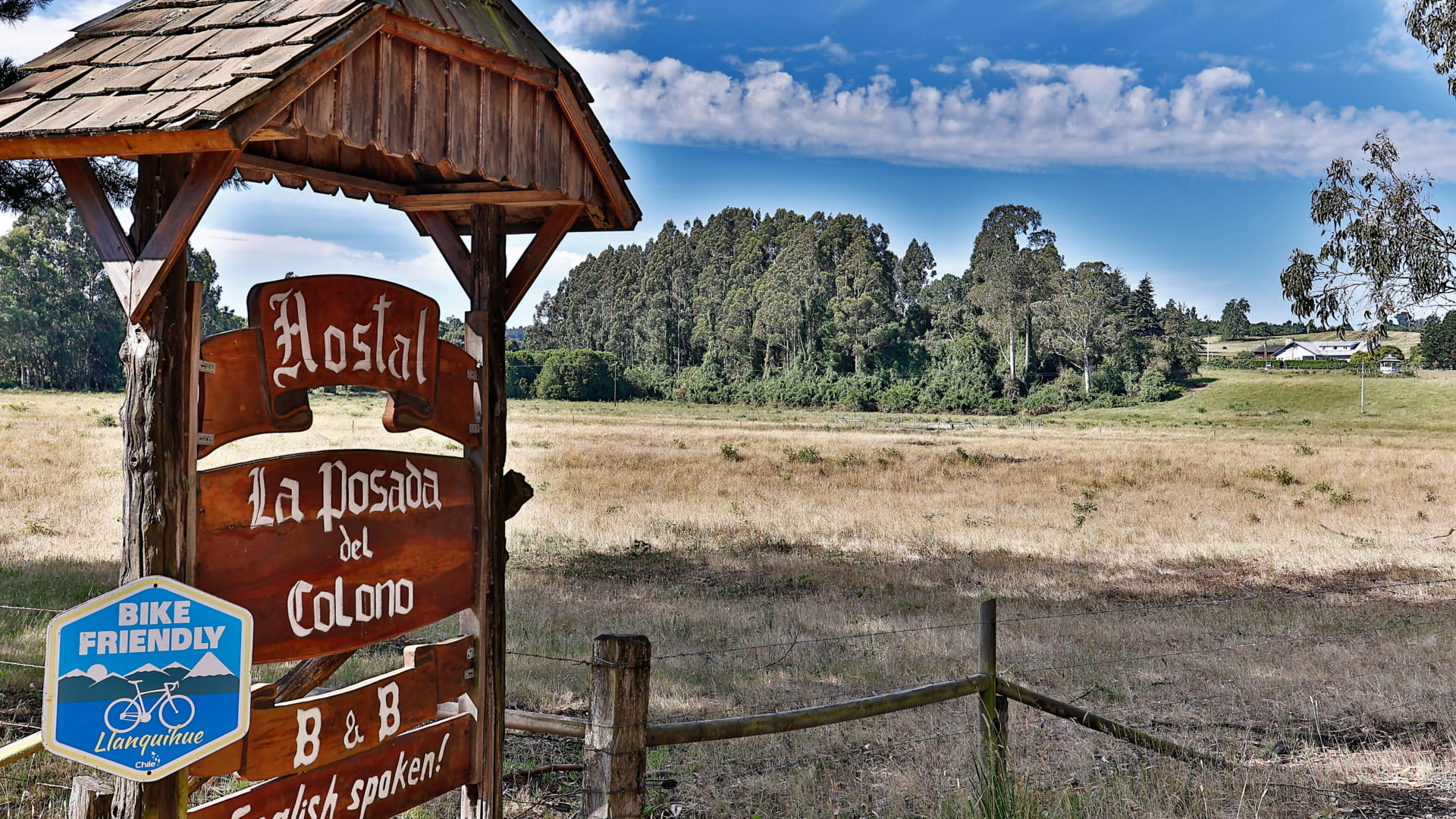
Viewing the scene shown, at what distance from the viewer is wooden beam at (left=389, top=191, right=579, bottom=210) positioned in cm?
366

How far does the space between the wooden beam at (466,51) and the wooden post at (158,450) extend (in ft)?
3.07

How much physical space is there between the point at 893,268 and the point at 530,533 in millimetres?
87996

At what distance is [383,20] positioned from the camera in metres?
2.79

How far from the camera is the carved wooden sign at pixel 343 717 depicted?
2713 mm

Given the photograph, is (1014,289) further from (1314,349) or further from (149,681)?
(149,681)


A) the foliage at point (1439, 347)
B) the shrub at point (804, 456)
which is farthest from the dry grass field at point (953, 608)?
the foliage at point (1439, 347)

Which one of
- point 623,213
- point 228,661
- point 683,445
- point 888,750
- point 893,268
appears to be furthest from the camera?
point 893,268

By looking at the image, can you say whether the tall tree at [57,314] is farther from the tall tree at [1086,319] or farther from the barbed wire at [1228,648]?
the tall tree at [1086,319]

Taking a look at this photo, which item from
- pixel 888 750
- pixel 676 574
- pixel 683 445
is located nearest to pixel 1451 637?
pixel 888 750

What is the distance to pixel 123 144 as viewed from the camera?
7.68ft

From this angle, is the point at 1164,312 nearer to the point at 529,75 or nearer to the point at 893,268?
the point at 893,268

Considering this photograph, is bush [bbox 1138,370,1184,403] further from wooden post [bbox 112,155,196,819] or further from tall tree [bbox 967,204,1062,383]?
wooden post [bbox 112,155,196,819]

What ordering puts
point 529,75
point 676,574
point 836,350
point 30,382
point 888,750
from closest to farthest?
point 529,75 < point 888,750 < point 676,574 < point 30,382 < point 836,350

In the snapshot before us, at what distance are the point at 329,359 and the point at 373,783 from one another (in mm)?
1385
